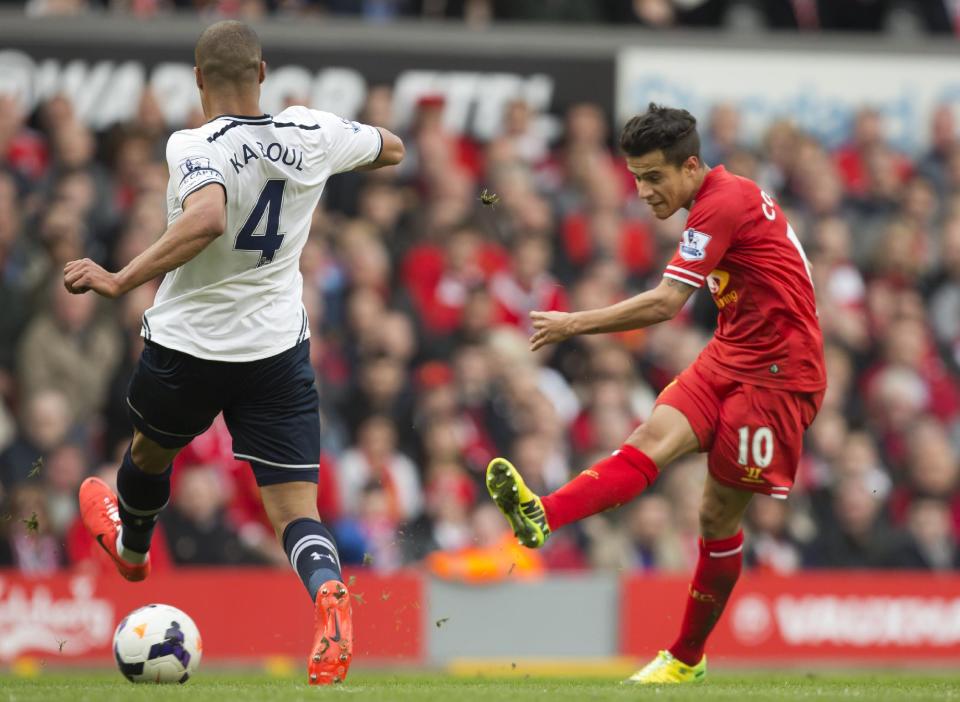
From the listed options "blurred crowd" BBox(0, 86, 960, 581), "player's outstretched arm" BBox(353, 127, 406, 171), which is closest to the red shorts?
"player's outstretched arm" BBox(353, 127, 406, 171)

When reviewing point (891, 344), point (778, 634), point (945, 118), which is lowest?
point (778, 634)

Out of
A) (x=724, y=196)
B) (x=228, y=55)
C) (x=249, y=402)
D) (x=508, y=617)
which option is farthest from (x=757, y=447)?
(x=508, y=617)

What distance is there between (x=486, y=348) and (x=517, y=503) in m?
5.45

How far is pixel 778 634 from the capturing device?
11469 mm

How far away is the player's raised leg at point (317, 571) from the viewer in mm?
6047

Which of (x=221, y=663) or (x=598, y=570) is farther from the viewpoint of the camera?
(x=598, y=570)

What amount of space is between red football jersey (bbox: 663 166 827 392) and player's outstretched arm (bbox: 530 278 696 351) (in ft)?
0.89

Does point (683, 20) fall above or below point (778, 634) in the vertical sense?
above

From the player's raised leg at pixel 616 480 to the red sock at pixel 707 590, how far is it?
1.64 feet

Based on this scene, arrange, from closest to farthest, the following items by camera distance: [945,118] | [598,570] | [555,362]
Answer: [598,570] < [555,362] < [945,118]

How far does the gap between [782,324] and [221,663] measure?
5075mm

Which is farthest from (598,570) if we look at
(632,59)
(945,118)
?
(945,118)

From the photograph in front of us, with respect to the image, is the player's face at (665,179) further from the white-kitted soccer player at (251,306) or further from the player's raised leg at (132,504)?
the player's raised leg at (132,504)

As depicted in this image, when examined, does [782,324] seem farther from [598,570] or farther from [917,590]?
[917,590]
